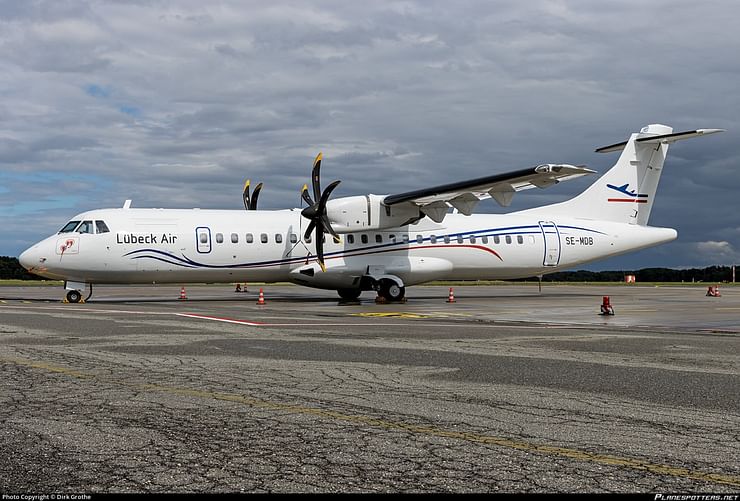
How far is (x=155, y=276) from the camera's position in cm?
2855

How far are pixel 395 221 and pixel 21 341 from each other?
18.4 meters

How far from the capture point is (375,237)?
30750mm

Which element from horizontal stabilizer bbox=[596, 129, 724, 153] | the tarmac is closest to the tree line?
horizontal stabilizer bbox=[596, 129, 724, 153]

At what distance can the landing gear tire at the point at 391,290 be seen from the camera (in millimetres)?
29750

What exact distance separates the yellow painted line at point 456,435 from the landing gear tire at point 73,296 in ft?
65.4

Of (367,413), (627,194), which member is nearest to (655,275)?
(627,194)

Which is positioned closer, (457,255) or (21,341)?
(21,341)

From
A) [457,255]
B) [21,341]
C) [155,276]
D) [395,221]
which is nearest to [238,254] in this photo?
[155,276]

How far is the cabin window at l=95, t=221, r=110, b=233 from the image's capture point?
91.7 ft

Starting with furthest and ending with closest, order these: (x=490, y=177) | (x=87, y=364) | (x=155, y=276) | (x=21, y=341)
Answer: (x=155, y=276), (x=490, y=177), (x=21, y=341), (x=87, y=364)

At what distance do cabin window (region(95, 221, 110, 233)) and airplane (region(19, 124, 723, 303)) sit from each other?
4cm

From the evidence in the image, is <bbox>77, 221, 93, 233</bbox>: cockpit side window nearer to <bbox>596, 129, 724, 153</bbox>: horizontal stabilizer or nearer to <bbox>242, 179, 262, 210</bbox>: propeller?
<bbox>242, 179, 262, 210</bbox>: propeller

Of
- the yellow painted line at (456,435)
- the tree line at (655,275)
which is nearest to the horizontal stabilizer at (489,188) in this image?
the yellow painted line at (456,435)

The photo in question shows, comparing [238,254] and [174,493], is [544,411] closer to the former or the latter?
[174,493]
